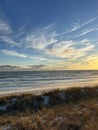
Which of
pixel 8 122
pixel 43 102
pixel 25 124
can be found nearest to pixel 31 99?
pixel 43 102

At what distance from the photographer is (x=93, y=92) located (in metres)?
20.2

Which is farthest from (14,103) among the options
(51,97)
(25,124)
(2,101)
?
(25,124)

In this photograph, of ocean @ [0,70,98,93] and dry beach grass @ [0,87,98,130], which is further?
ocean @ [0,70,98,93]

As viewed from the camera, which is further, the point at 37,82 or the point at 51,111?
the point at 37,82

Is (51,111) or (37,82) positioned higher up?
(37,82)

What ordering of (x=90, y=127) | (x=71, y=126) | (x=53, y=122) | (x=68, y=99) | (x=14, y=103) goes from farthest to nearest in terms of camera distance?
(x=68, y=99), (x=14, y=103), (x=53, y=122), (x=71, y=126), (x=90, y=127)

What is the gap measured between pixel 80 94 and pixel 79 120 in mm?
10115

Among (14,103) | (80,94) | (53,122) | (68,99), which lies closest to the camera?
(53,122)

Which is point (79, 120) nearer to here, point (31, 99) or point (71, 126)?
point (71, 126)

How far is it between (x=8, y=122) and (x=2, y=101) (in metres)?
6.64

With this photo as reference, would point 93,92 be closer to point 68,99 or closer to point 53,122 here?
point 68,99

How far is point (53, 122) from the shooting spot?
28.8 ft

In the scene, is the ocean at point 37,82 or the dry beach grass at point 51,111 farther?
the ocean at point 37,82

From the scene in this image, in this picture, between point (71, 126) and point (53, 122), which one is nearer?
point (71, 126)
